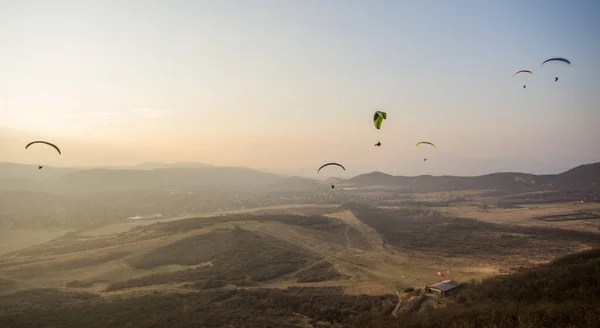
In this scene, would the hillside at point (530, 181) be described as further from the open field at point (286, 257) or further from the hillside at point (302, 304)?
the hillside at point (302, 304)

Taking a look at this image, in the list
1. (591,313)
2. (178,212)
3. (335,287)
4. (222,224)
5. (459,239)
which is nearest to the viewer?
(591,313)

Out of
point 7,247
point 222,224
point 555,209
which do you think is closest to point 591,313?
point 222,224

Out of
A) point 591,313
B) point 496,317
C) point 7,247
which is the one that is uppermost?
point 591,313

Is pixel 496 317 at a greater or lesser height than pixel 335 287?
greater

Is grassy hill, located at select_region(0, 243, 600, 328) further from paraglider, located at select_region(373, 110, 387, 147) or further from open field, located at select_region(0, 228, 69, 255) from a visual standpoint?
open field, located at select_region(0, 228, 69, 255)

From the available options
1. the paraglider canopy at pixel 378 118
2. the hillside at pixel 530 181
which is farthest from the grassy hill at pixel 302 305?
the hillside at pixel 530 181

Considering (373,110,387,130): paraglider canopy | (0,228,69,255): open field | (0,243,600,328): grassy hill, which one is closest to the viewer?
(0,243,600,328): grassy hill

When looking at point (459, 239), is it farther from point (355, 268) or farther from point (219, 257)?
point (219, 257)

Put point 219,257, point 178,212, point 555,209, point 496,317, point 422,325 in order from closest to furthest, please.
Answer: point 496,317
point 422,325
point 219,257
point 555,209
point 178,212

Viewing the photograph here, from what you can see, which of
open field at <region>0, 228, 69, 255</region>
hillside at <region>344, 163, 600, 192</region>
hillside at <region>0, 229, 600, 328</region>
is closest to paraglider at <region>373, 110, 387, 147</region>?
hillside at <region>0, 229, 600, 328</region>

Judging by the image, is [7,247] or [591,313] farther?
[7,247]

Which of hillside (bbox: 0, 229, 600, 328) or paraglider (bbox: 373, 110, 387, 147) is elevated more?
paraglider (bbox: 373, 110, 387, 147)
